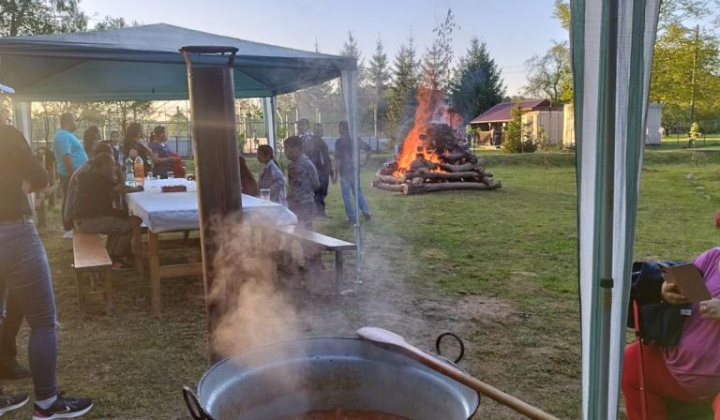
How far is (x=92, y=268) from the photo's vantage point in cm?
427

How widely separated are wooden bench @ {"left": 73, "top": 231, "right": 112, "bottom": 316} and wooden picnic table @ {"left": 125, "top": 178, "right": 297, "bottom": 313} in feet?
1.17

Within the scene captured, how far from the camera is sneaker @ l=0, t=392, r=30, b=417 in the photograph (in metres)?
2.99

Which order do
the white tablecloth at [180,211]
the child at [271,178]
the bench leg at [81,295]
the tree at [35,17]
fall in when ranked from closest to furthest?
1. the white tablecloth at [180,211]
2. the bench leg at [81,295]
3. the child at [271,178]
4. the tree at [35,17]

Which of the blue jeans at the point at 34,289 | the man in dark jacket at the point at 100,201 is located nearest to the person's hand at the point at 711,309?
the blue jeans at the point at 34,289

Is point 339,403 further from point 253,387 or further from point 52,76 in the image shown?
point 52,76

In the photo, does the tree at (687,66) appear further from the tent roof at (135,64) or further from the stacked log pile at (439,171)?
the tent roof at (135,64)

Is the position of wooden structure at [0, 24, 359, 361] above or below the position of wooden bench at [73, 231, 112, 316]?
above

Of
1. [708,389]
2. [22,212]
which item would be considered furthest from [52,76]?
[708,389]

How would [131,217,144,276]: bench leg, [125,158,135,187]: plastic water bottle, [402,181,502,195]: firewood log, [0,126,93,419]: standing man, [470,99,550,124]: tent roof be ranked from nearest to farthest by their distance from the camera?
1. [0,126,93,419]: standing man
2. [131,217,144,276]: bench leg
3. [125,158,135,187]: plastic water bottle
4. [402,181,502,195]: firewood log
5. [470,99,550,124]: tent roof

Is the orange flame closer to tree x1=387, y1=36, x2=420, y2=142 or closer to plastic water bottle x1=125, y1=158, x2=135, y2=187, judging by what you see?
tree x1=387, y1=36, x2=420, y2=142

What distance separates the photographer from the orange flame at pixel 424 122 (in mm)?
14094

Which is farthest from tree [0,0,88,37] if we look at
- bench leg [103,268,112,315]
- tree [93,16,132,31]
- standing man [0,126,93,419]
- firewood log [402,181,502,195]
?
standing man [0,126,93,419]

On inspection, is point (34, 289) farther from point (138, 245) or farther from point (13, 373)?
point (138, 245)

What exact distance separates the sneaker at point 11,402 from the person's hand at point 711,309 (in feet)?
11.5
